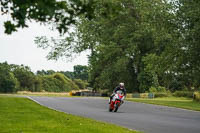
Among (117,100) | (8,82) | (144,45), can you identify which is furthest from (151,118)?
(8,82)

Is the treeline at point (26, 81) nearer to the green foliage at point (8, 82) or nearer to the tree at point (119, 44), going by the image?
the green foliage at point (8, 82)

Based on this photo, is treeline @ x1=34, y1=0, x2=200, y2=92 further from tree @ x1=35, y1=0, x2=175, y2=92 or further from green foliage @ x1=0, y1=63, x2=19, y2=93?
green foliage @ x1=0, y1=63, x2=19, y2=93

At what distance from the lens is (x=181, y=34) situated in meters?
40.0

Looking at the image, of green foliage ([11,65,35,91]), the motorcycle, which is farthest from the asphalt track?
green foliage ([11,65,35,91])

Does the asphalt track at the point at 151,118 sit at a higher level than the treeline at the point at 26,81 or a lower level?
lower

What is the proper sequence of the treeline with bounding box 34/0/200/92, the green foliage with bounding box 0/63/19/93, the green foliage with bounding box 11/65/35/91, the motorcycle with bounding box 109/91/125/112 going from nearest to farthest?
the motorcycle with bounding box 109/91/125/112
the treeline with bounding box 34/0/200/92
the green foliage with bounding box 0/63/19/93
the green foliage with bounding box 11/65/35/91

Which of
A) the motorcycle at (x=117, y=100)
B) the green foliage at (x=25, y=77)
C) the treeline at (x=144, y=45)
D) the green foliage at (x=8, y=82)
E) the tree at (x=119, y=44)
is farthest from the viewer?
the green foliage at (x=25, y=77)

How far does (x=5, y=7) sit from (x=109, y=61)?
5445 cm

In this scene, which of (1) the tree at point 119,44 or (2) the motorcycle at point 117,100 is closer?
(2) the motorcycle at point 117,100

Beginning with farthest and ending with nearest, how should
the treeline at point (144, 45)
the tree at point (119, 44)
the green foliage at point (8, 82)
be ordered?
the green foliage at point (8, 82) → the tree at point (119, 44) → the treeline at point (144, 45)

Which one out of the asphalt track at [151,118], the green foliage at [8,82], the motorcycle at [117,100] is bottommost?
the asphalt track at [151,118]

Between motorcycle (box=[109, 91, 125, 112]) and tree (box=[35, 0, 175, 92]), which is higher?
tree (box=[35, 0, 175, 92])

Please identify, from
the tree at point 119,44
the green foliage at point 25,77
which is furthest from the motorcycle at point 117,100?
the green foliage at point 25,77

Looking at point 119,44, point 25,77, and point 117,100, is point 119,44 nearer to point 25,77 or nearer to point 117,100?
point 25,77
